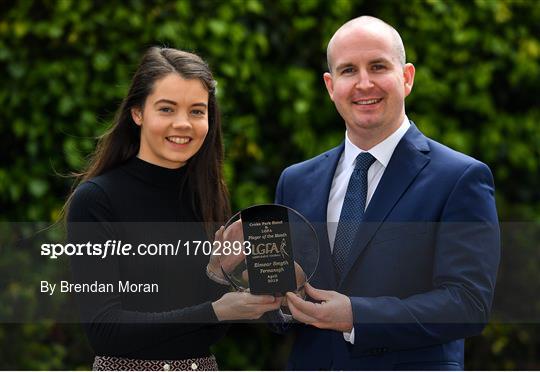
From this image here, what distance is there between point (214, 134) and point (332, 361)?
2.82 feet

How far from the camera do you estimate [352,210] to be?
341 cm

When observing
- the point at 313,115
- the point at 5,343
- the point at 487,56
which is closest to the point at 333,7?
the point at 313,115

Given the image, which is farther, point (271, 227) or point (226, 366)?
point (226, 366)

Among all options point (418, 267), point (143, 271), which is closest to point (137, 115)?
point (143, 271)

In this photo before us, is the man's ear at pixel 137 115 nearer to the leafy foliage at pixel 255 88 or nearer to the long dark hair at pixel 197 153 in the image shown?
the long dark hair at pixel 197 153

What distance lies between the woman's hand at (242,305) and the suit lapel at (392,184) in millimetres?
306

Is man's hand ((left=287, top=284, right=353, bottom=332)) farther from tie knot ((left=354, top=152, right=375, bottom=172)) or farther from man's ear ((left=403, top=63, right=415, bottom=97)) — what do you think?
man's ear ((left=403, top=63, right=415, bottom=97))

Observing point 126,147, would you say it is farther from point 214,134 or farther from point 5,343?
point 5,343

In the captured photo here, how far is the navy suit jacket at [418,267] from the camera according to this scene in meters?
3.21

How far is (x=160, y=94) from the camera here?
328cm

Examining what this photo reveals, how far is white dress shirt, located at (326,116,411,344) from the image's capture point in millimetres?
3455

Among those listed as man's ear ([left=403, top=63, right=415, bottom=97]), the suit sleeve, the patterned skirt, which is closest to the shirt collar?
man's ear ([left=403, top=63, right=415, bottom=97])

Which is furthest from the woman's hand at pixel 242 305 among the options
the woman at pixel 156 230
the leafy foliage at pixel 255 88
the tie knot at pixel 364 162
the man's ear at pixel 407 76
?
the leafy foliage at pixel 255 88

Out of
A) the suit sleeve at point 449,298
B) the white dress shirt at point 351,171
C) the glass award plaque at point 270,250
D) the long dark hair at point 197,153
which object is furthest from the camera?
the white dress shirt at point 351,171
